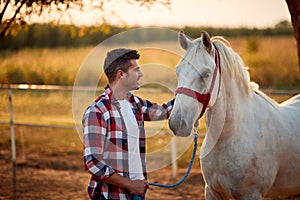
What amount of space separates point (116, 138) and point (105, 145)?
0.07 m

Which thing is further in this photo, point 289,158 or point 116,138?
point 289,158

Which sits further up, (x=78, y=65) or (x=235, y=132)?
(x=78, y=65)

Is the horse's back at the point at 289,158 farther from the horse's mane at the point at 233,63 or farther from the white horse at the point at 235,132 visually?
the horse's mane at the point at 233,63

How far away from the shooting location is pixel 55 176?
721 cm

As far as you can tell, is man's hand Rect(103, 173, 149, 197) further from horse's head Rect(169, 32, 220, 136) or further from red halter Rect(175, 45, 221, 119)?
red halter Rect(175, 45, 221, 119)

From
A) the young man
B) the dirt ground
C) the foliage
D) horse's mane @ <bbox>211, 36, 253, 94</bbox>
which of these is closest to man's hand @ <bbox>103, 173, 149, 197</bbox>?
the young man

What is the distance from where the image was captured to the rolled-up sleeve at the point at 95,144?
261 cm

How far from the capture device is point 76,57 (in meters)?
23.6

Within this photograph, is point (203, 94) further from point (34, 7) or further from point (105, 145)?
point (34, 7)

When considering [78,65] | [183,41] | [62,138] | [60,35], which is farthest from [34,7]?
[60,35]

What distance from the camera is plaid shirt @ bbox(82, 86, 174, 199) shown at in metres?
2.62

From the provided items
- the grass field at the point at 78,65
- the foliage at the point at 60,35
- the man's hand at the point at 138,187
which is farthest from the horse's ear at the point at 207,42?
the foliage at the point at 60,35

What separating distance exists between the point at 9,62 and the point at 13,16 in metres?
17.3

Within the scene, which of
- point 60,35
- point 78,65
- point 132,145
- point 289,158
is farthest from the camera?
point 60,35
